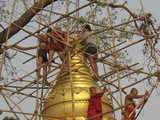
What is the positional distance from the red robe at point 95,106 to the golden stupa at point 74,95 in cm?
29

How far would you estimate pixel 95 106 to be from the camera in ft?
32.1

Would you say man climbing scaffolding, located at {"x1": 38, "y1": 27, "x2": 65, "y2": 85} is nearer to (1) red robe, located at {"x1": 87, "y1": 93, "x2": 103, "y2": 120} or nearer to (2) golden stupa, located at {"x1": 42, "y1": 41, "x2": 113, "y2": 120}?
(2) golden stupa, located at {"x1": 42, "y1": 41, "x2": 113, "y2": 120}

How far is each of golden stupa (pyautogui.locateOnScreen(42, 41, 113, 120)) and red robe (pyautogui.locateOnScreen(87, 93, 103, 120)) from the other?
29 cm

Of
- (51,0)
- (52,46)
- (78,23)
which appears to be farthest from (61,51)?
(51,0)

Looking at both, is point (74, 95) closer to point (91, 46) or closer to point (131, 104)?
point (131, 104)

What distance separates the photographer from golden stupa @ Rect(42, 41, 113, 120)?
1018 centimetres

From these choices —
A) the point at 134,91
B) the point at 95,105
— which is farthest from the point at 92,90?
the point at 134,91

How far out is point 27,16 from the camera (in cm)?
1234

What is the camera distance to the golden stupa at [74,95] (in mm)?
10180

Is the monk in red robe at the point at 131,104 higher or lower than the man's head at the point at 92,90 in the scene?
lower

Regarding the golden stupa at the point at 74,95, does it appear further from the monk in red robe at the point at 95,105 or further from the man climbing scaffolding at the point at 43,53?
the man climbing scaffolding at the point at 43,53

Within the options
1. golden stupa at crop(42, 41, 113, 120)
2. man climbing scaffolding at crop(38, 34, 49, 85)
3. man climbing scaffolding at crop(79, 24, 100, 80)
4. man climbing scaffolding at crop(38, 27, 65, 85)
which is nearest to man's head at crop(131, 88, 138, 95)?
golden stupa at crop(42, 41, 113, 120)

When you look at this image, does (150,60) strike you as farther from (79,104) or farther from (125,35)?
(79,104)

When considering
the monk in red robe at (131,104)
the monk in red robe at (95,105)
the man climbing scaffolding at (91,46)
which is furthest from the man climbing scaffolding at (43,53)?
the monk in red robe at (131,104)
